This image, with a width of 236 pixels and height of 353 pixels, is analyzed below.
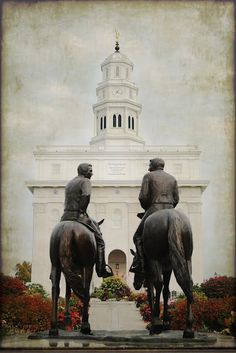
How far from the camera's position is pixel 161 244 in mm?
8328

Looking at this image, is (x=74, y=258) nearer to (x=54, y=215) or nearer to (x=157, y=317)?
(x=157, y=317)

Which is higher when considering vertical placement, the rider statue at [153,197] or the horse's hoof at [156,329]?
the rider statue at [153,197]

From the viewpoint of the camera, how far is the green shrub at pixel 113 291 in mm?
39969

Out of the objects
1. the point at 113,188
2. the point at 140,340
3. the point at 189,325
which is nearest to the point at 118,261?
the point at 113,188

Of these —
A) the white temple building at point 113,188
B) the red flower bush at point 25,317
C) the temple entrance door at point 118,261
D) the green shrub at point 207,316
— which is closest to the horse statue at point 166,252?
the green shrub at point 207,316

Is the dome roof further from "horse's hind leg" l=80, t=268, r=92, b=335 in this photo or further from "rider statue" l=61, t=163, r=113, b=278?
"horse's hind leg" l=80, t=268, r=92, b=335

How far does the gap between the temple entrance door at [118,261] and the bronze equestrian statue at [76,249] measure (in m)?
49.8

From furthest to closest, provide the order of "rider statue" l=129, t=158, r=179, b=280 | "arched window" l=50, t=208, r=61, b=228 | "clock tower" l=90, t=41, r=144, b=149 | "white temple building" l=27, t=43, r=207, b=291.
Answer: "clock tower" l=90, t=41, r=144, b=149
"arched window" l=50, t=208, r=61, b=228
"white temple building" l=27, t=43, r=207, b=291
"rider statue" l=129, t=158, r=179, b=280

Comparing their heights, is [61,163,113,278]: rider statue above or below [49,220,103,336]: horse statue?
above

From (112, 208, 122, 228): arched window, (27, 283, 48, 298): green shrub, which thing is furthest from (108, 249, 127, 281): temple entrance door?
(27, 283, 48, 298): green shrub

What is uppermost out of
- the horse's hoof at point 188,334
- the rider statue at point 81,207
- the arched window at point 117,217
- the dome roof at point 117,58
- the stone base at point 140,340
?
the dome roof at point 117,58

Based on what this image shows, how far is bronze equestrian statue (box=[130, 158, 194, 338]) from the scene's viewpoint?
8.09m

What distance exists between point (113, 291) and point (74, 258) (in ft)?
111

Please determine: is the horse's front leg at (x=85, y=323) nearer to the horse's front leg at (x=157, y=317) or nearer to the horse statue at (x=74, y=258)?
the horse statue at (x=74, y=258)
